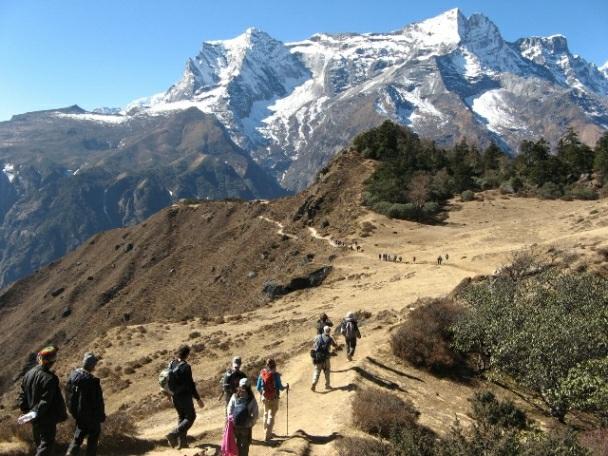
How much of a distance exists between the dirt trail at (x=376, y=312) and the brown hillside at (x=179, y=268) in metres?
4.39

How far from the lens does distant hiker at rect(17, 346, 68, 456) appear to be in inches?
413

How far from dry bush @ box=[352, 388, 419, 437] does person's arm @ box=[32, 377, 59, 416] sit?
8.12 m

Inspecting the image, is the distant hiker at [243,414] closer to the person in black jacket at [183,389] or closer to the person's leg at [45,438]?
the person in black jacket at [183,389]

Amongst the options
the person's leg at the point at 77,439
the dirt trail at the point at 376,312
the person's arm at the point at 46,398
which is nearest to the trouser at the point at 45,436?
the person's arm at the point at 46,398

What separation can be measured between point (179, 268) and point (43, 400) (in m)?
72.0

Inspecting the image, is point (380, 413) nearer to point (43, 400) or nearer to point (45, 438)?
point (45, 438)

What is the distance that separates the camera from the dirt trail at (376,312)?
16327 millimetres

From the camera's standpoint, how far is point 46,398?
10.5m

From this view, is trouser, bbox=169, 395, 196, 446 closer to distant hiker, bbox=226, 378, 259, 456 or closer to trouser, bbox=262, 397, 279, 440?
distant hiker, bbox=226, 378, 259, 456

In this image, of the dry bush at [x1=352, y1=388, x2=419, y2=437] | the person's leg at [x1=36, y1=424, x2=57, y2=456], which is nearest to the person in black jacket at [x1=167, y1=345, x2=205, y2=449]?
the person's leg at [x1=36, y1=424, x2=57, y2=456]

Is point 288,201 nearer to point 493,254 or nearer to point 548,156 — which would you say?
point 548,156

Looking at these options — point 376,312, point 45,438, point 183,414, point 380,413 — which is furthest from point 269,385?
point 376,312

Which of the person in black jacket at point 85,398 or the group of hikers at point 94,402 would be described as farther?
the person in black jacket at point 85,398

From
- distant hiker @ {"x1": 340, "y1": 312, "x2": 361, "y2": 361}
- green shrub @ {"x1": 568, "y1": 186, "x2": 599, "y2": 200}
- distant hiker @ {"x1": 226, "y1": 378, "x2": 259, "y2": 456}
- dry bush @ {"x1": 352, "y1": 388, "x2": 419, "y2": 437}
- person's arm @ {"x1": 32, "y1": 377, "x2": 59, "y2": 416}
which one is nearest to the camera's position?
person's arm @ {"x1": 32, "y1": 377, "x2": 59, "y2": 416}
